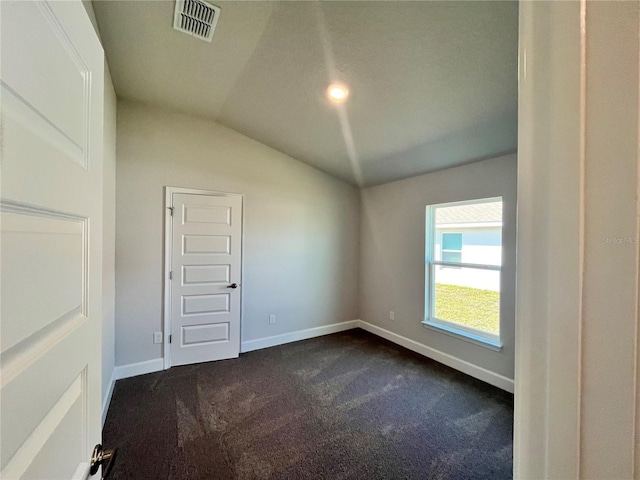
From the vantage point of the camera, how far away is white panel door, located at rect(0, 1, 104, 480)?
38cm

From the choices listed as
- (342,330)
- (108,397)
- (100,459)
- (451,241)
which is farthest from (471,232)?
(108,397)

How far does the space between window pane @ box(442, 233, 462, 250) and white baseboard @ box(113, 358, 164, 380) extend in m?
3.57

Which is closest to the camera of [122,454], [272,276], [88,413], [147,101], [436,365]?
[88,413]

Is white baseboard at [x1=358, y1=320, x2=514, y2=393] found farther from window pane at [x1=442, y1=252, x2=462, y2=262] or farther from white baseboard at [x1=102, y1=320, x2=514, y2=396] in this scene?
window pane at [x1=442, y1=252, x2=462, y2=262]

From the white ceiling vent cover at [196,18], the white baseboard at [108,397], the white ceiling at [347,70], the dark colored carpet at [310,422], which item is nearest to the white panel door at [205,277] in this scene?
the dark colored carpet at [310,422]

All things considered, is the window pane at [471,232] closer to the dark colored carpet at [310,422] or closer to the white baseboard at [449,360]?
the white baseboard at [449,360]

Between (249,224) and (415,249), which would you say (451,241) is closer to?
(415,249)

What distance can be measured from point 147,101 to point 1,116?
3144 millimetres

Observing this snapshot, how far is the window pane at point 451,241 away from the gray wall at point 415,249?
25 cm

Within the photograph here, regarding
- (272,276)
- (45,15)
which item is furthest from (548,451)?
(272,276)

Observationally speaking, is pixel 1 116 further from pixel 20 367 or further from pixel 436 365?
pixel 436 365

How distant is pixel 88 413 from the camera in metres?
0.67

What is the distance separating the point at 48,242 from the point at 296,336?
141 inches

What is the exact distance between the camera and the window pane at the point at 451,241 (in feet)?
10.2
